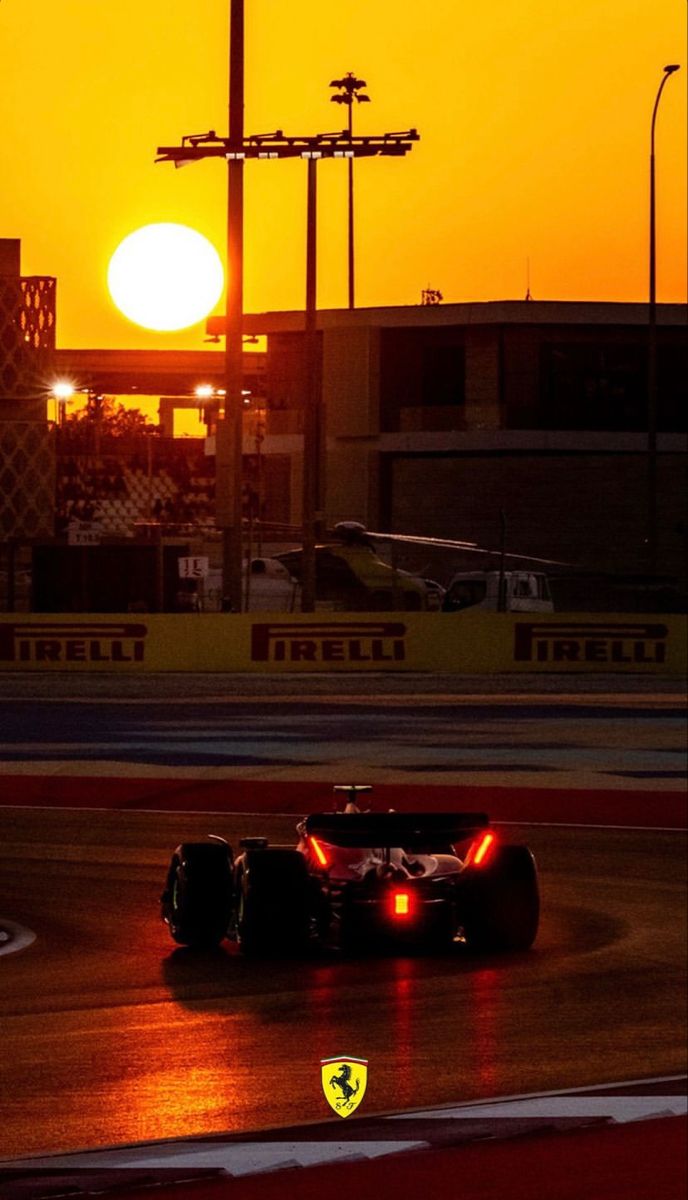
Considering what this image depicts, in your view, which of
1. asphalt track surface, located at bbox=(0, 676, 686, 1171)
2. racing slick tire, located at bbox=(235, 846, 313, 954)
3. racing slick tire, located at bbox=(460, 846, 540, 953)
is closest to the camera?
racing slick tire, located at bbox=(235, 846, 313, 954)

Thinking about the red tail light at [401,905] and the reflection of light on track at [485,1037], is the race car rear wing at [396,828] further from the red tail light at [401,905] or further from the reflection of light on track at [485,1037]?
the reflection of light on track at [485,1037]

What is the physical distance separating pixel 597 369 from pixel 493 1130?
254 feet

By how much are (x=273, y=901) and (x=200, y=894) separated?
1.43 ft

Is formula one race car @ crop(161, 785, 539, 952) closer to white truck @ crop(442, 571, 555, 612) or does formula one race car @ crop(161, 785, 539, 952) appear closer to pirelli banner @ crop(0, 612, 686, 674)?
pirelli banner @ crop(0, 612, 686, 674)

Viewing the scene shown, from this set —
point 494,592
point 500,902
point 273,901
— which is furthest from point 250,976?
point 494,592

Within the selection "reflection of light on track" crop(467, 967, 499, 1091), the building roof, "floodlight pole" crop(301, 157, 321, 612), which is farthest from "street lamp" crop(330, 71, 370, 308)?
the building roof

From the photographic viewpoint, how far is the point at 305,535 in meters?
14.2

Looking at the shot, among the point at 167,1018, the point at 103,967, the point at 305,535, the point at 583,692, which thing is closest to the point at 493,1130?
the point at 167,1018

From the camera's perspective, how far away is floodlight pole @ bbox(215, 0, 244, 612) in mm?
5145

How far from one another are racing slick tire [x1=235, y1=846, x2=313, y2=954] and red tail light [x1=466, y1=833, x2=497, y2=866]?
565 mm

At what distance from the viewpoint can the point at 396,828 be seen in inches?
176

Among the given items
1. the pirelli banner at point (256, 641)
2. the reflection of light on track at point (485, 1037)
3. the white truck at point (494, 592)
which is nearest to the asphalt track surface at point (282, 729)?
the pirelli banner at point (256, 641)

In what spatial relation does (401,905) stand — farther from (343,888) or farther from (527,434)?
(527,434)

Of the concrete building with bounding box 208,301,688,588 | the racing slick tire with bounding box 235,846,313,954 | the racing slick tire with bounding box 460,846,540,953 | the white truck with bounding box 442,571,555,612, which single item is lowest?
the white truck with bounding box 442,571,555,612
